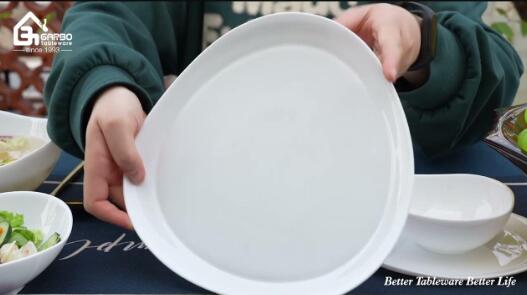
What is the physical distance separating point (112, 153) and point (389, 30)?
180 mm

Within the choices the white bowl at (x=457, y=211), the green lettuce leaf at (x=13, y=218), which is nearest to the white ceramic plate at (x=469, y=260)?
the white bowl at (x=457, y=211)

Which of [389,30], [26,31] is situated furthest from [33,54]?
[389,30]

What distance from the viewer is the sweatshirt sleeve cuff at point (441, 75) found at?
362 mm

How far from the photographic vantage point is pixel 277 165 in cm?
27

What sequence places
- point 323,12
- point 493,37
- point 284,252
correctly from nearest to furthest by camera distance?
point 284,252
point 493,37
point 323,12

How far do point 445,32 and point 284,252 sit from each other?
219 millimetres

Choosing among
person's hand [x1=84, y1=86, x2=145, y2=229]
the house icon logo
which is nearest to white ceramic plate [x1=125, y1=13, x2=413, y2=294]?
person's hand [x1=84, y1=86, x2=145, y2=229]

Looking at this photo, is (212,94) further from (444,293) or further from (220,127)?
(444,293)

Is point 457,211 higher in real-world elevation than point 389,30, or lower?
lower

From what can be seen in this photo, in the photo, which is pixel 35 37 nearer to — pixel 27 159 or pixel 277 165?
pixel 27 159

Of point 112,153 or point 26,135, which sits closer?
point 112,153

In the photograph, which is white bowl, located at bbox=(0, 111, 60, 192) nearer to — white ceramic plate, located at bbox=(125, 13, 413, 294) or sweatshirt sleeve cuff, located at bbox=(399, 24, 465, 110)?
white ceramic plate, located at bbox=(125, 13, 413, 294)

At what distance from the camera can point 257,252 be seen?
0.27 m

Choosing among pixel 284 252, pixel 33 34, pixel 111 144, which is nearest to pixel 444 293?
pixel 284 252
